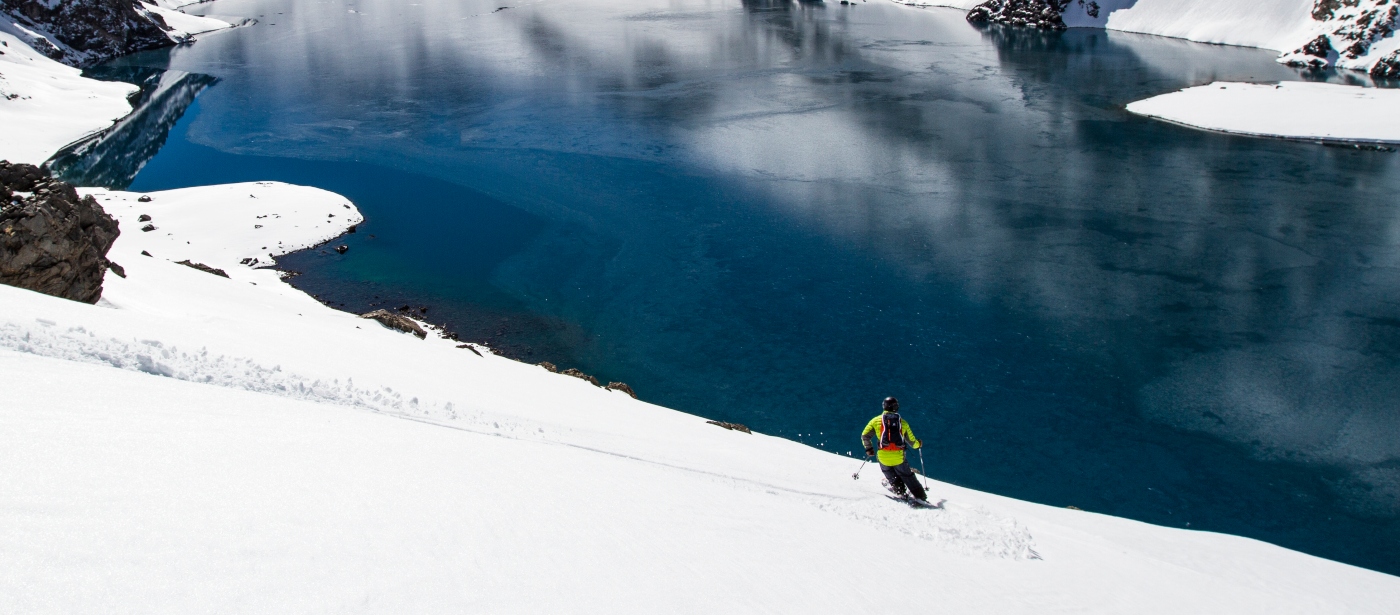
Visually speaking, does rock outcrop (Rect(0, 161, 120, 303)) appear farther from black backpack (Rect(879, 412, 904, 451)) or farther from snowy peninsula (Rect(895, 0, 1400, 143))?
snowy peninsula (Rect(895, 0, 1400, 143))

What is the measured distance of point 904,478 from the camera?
38.3 ft

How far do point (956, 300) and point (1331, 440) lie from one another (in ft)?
27.4

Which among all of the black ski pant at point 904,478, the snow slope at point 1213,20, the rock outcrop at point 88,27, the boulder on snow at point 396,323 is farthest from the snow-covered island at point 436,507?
the rock outcrop at point 88,27

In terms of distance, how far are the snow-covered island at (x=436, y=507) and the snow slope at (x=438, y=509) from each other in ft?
0.09

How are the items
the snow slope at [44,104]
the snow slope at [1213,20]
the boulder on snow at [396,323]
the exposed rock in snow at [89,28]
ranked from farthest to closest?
the exposed rock in snow at [89,28]
the snow slope at [1213,20]
the snow slope at [44,104]
the boulder on snow at [396,323]

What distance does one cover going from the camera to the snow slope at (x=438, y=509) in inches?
190

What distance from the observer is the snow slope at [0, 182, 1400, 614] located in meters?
4.82

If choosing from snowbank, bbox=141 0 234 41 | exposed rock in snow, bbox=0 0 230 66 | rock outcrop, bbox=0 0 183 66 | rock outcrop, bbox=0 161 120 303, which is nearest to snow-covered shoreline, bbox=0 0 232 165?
exposed rock in snow, bbox=0 0 230 66

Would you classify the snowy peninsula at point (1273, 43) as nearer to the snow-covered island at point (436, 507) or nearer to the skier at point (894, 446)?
the snow-covered island at point (436, 507)

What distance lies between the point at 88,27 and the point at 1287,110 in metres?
74.8

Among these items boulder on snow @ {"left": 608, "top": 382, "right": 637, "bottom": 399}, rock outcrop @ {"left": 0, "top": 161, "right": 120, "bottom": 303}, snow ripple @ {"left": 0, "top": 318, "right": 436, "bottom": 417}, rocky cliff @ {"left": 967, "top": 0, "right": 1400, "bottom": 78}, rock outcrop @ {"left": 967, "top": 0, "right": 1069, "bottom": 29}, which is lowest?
boulder on snow @ {"left": 608, "top": 382, "right": 637, "bottom": 399}

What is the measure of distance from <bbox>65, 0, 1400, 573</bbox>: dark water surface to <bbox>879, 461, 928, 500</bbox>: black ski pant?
169 inches

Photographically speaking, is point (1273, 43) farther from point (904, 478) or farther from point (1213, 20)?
point (904, 478)

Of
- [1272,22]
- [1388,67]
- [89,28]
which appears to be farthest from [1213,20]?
[89,28]
